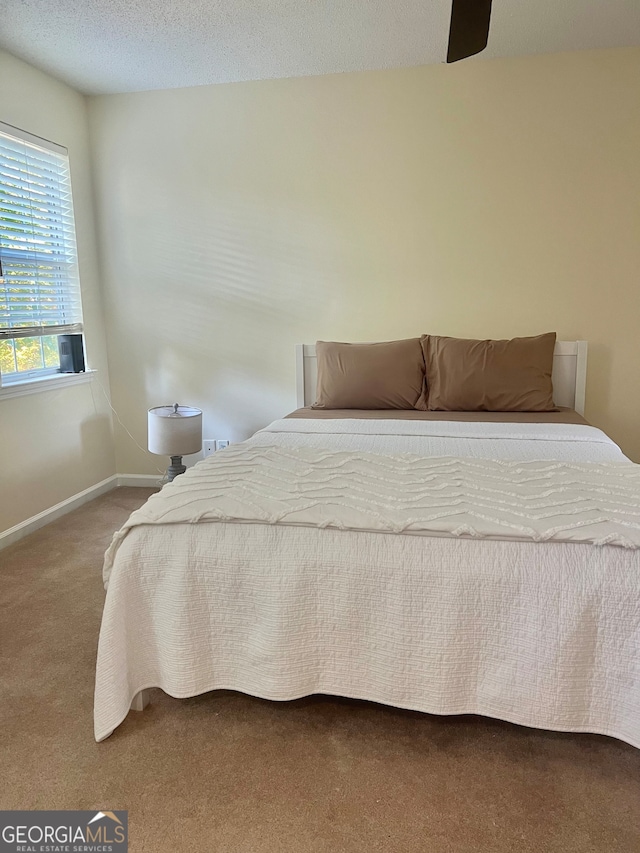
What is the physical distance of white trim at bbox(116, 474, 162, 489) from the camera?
3.83m

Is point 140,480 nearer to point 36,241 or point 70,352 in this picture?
point 70,352

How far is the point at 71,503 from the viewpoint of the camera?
3.40m

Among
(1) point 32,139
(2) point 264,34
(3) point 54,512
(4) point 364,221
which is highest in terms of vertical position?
(2) point 264,34

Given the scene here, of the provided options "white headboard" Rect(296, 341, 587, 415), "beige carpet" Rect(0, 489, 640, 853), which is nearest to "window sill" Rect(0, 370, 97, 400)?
"beige carpet" Rect(0, 489, 640, 853)

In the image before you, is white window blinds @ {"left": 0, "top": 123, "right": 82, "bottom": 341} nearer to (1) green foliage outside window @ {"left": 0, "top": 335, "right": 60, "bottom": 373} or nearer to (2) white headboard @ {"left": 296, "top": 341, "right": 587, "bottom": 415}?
(1) green foliage outside window @ {"left": 0, "top": 335, "right": 60, "bottom": 373}

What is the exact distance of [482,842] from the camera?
1.25m

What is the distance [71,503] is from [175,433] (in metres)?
0.78

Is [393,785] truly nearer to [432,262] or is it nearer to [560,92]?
[432,262]

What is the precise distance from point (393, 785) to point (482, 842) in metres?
0.23

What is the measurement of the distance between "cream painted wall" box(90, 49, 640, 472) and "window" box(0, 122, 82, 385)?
0.30 meters

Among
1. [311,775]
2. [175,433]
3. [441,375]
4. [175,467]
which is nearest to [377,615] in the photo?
[311,775]

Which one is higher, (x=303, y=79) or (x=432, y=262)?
(x=303, y=79)

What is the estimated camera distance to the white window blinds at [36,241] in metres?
2.94

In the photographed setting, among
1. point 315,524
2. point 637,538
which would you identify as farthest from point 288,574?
point 637,538
